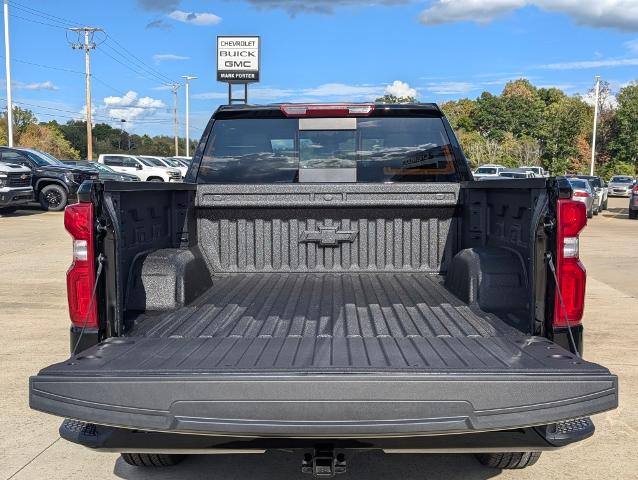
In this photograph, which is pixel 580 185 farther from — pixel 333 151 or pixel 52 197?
pixel 333 151

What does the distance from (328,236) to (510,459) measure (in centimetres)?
181

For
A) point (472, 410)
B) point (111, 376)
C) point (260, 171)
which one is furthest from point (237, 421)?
point (260, 171)

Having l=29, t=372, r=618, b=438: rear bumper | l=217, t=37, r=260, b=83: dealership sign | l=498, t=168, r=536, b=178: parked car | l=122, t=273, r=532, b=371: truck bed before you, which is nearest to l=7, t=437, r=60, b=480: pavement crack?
l=122, t=273, r=532, b=371: truck bed

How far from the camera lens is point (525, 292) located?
3.56 meters

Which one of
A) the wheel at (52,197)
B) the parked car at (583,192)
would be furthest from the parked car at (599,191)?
the wheel at (52,197)

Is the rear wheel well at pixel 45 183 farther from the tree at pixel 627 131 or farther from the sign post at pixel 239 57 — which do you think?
the tree at pixel 627 131

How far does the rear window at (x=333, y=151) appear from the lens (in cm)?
498

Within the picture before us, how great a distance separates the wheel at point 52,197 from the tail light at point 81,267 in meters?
20.5

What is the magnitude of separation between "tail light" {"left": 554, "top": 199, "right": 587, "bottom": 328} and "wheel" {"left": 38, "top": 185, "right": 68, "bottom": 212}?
2134 centimetres

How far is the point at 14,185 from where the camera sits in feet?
67.2

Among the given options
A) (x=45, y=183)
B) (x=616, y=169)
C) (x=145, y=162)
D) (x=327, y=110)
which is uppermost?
(x=327, y=110)

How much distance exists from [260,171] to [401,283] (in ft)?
4.30

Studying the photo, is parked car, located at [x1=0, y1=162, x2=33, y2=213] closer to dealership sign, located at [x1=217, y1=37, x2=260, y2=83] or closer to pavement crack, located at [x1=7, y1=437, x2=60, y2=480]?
dealership sign, located at [x1=217, y1=37, x2=260, y2=83]

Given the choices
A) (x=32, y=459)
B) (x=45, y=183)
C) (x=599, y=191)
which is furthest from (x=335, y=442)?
(x=599, y=191)
